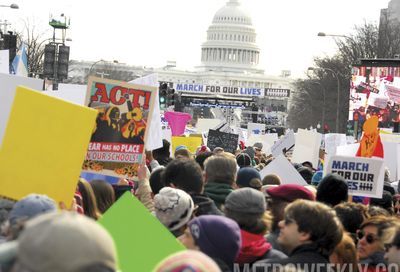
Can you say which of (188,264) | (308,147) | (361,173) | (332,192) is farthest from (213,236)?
(308,147)

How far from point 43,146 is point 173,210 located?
782mm

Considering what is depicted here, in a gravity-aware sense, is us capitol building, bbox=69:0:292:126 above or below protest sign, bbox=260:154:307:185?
above

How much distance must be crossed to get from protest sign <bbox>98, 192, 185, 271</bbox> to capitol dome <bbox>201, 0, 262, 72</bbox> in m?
170

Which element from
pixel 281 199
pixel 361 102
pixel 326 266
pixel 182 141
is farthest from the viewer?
pixel 361 102

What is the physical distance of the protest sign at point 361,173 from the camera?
9586 mm

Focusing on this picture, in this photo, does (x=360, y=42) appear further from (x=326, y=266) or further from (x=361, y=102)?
(x=326, y=266)

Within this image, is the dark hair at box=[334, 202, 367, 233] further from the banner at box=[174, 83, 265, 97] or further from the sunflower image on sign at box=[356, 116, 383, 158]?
the banner at box=[174, 83, 265, 97]

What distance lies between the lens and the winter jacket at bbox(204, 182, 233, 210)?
7594 millimetres

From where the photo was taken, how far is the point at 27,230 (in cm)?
303

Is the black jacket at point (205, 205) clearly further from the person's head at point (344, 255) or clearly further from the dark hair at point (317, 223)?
the dark hair at point (317, 223)

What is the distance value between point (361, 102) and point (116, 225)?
106 feet

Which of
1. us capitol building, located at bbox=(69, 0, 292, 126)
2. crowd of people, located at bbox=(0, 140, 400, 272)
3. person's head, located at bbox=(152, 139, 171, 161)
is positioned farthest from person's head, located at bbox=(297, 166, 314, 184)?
us capitol building, located at bbox=(69, 0, 292, 126)

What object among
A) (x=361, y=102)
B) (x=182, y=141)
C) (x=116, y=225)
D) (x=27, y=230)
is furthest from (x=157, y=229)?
(x=361, y=102)

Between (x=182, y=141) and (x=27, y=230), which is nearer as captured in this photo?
(x=27, y=230)
